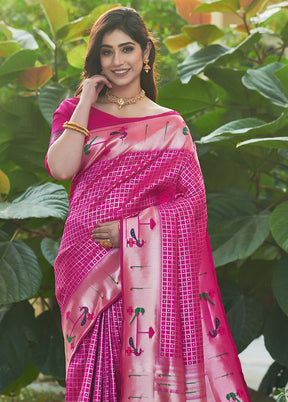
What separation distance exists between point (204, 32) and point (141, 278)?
159 cm

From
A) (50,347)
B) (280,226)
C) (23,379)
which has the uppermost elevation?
(280,226)

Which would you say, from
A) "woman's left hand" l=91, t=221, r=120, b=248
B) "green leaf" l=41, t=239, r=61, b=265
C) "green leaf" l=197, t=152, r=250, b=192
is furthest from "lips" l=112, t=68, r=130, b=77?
"green leaf" l=197, t=152, r=250, b=192

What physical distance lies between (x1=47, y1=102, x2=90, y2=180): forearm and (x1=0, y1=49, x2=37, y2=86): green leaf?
3.70ft

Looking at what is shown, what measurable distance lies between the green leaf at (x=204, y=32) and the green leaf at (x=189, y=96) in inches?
10.0

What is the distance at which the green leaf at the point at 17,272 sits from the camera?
81.4 inches

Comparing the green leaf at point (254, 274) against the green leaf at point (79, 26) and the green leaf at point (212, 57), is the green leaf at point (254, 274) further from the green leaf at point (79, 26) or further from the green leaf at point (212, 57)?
the green leaf at point (79, 26)

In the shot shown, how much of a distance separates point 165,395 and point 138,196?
1.53 feet

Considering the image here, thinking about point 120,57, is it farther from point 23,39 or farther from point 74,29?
point 23,39

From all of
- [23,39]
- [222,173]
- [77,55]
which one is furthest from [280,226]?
[23,39]

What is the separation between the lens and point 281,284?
7.27 feet

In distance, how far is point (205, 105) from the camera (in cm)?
269

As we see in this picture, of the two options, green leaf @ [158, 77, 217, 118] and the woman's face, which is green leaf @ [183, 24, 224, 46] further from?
the woman's face

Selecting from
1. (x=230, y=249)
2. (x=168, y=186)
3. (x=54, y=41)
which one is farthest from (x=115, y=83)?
(x=54, y=41)

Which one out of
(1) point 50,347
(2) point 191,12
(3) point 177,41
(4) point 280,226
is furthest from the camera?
(3) point 177,41
